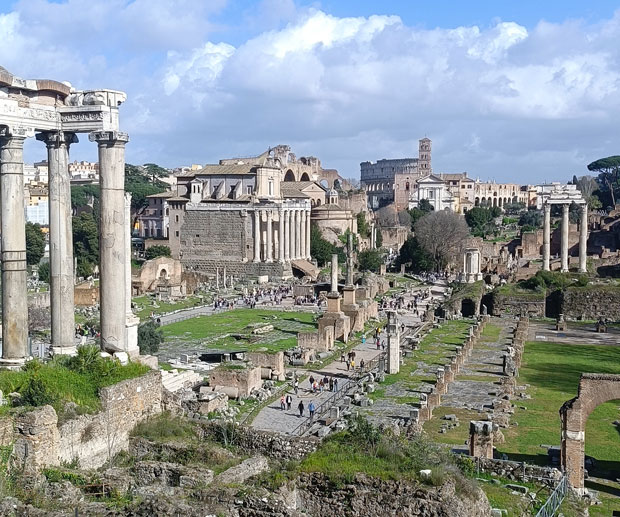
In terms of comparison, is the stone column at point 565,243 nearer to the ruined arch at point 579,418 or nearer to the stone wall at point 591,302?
the stone wall at point 591,302

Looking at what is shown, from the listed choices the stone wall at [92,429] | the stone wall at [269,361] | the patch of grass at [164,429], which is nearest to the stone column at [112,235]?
the stone wall at [92,429]

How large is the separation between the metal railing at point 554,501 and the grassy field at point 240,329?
18.5 metres

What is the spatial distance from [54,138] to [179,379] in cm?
1029

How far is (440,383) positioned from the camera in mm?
21922

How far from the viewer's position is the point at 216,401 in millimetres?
18922

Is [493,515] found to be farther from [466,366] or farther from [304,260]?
[304,260]

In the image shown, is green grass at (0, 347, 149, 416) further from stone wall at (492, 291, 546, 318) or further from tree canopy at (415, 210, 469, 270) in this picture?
tree canopy at (415, 210, 469, 270)

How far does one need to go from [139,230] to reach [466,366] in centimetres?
5783

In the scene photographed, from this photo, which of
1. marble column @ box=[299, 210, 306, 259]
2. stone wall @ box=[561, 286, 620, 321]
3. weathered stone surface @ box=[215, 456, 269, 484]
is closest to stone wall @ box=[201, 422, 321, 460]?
weathered stone surface @ box=[215, 456, 269, 484]

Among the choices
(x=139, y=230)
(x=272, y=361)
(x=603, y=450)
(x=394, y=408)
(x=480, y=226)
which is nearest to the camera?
(x=603, y=450)

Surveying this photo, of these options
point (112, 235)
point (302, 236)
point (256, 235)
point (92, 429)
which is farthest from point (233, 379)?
point (302, 236)

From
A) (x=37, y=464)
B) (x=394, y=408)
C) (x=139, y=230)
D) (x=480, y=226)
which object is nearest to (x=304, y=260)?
(x=139, y=230)

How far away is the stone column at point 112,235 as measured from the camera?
13.0 meters

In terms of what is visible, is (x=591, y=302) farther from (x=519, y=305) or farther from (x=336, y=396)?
(x=336, y=396)
